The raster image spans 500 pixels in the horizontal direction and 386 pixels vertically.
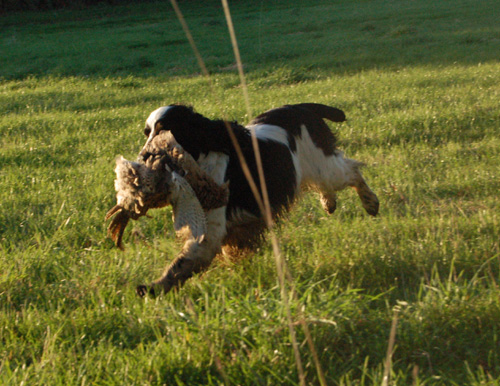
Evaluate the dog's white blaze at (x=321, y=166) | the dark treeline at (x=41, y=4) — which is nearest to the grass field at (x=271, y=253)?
the dog's white blaze at (x=321, y=166)

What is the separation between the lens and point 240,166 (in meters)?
3.45

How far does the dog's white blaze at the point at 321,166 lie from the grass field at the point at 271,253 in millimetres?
242

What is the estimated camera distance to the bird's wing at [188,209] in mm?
2998

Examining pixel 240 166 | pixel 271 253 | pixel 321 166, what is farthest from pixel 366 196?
pixel 240 166

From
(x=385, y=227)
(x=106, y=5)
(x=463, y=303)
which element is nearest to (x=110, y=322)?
(x=463, y=303)

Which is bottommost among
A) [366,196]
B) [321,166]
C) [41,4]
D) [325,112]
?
[366,196]

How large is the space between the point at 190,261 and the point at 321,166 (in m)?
1.59

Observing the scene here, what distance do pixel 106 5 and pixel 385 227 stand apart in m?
33.9

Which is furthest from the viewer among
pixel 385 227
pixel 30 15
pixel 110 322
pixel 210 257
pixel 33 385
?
pixel 30 15

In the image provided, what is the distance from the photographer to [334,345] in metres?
2.54

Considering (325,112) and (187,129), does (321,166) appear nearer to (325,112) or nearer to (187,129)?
Result: (325,112)

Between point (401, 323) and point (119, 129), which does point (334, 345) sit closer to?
point (401, 323)

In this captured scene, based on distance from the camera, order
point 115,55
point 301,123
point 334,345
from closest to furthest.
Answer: point 334,345 → point 301,123 → point 115,55

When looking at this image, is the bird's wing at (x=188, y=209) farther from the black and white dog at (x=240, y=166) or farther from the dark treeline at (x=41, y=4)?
the dark treeline at (x=41, y=4)
